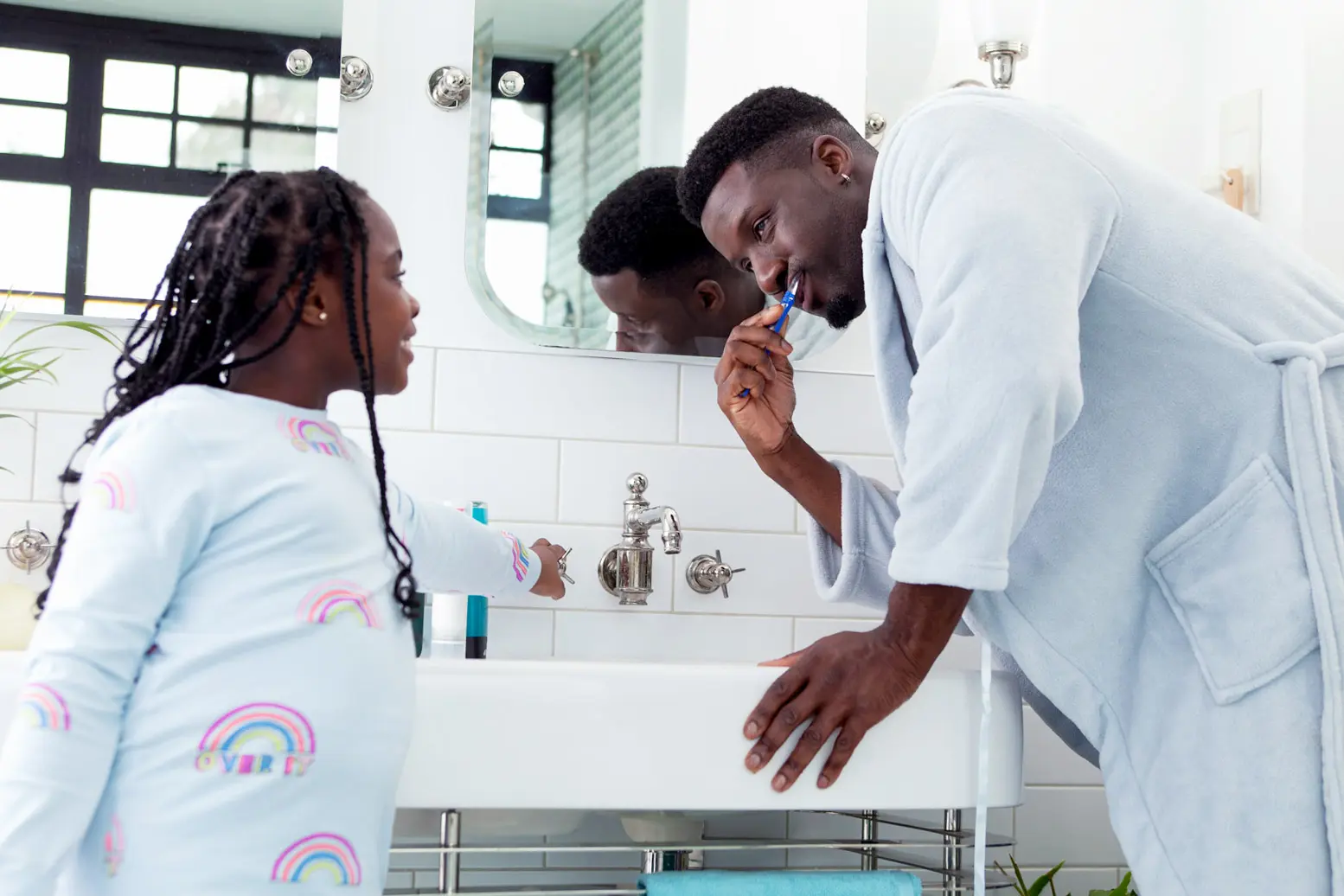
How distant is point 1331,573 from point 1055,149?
436mm

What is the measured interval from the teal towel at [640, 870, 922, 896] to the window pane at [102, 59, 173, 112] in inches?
45.8

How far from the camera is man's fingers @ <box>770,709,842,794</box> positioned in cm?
118

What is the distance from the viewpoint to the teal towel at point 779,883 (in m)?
1.28

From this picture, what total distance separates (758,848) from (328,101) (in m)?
1.11

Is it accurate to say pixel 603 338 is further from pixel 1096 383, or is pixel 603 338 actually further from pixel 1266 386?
pixel 1266 386

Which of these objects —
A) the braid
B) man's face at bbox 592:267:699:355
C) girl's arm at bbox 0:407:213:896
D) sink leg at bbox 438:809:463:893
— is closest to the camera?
girl's arm at bbox 0:407:213:896

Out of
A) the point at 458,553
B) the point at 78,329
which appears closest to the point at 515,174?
the point at 78,329

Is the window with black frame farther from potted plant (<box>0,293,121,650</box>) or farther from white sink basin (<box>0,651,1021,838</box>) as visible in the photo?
white sink basin (<box>0,651,1021,838</box>)

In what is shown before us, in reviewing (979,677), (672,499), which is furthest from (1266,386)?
(672,499)

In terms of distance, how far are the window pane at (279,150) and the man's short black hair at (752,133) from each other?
51 cm

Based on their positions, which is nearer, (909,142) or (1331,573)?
(1331,573)

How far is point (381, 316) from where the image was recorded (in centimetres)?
105

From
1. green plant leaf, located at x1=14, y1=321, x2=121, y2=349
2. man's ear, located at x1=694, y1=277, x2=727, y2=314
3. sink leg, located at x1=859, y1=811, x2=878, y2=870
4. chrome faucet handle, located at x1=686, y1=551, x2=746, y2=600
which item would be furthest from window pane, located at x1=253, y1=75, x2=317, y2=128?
sink leg, located at x1=859, y1=811, x2=878, y2=870

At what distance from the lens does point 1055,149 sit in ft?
3.82
